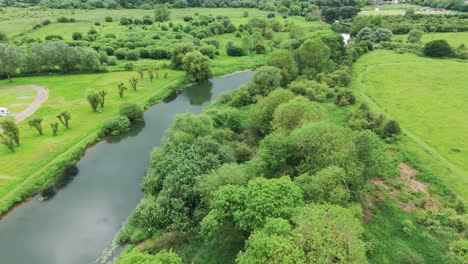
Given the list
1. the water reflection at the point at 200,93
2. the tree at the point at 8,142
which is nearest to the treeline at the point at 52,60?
the water reflection at the point at 200,93

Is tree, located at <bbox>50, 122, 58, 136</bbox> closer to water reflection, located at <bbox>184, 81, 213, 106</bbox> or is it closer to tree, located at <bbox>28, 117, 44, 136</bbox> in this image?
tree, located at <bbox>28, 117, 44, 136</bbox>

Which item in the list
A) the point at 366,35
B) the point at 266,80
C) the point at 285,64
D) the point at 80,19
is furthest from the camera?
the point at 80,19

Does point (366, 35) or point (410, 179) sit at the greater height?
point (366, 35)

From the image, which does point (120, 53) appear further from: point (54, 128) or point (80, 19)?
point (80, 19)

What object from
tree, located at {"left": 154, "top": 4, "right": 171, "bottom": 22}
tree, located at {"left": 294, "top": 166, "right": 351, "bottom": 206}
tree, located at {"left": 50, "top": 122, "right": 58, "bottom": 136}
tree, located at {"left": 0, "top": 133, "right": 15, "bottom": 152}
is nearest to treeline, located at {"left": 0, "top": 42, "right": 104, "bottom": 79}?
tree, located at {"left": 50, "top": 122, "right": 58, "bottom": 136}

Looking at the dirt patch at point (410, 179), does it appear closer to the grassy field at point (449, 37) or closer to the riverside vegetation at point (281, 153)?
the riverside vegetation at point (281, 153)

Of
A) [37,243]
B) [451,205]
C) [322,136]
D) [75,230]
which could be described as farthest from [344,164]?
[37,243]

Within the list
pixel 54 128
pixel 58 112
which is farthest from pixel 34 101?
pixel 54 128
